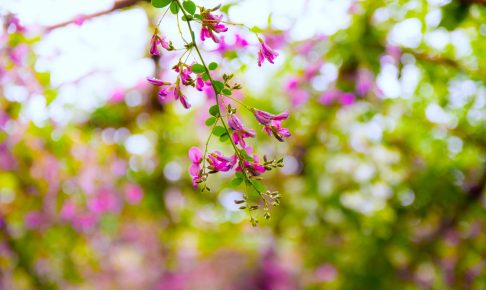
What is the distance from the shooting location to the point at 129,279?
775 cm

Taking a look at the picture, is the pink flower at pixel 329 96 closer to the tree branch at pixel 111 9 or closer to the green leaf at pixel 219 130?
the tree branch at pixel 111 9

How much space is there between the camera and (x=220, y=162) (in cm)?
102

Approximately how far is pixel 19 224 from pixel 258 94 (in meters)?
1.92

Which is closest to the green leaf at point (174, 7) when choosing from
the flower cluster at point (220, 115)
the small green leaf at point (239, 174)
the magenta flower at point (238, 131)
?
the flower cluster at point (220, 115)

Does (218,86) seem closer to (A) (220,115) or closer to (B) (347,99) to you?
(A) (220,115)

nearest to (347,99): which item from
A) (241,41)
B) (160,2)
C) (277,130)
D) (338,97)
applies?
(338,97)

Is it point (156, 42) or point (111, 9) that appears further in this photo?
point (111, 9)

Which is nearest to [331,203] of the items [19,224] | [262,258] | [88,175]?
[88,175]

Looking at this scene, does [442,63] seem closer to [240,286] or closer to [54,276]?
[54,276]

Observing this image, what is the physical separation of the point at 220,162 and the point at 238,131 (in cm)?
7

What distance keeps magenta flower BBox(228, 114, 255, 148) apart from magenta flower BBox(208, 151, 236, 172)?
0.04m

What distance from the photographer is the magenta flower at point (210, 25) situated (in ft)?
3.14

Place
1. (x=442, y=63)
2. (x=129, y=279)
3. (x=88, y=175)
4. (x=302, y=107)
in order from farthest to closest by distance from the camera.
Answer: (x=129, y=279) → (x=88, y=175) → (x=302, y=107) → (x=442, y=63)

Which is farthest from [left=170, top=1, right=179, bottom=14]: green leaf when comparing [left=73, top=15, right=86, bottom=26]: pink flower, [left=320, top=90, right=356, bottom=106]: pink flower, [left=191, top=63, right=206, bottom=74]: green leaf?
[left=320, top=90, right=356, bottom=106]: pink flower
